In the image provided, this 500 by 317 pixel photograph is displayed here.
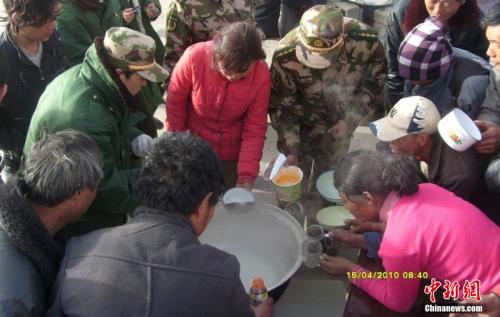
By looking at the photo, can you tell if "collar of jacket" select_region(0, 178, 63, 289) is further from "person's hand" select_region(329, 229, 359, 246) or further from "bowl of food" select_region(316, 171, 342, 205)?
"bowl of food" select_region(316, 171, 342, 205)

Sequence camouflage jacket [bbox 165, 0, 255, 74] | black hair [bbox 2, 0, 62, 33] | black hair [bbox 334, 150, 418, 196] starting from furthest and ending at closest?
camouflage jacket [bbox 165, 0, 255, 74] < black hair [bbox 2, 0, 62, 33] < black hair [bbox 334, 150, 418, 196]

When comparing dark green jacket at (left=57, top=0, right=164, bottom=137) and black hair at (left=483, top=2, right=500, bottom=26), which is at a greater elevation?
black hair at (left=483, top=2, right=500, bottom=26)

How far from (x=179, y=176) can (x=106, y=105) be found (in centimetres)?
81

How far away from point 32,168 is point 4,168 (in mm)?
1418

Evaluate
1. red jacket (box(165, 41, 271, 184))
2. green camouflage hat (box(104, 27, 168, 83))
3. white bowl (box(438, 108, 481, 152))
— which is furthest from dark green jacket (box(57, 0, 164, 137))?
white bowl (box(438, 108, 481, 152))

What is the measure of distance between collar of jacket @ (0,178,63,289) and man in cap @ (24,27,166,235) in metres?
0.60

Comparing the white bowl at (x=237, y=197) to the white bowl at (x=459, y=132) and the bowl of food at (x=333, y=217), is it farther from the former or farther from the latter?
the white bowl at (x=459, y=132)

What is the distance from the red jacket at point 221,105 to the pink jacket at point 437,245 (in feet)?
3.81

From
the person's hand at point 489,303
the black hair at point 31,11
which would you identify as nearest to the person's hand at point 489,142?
the person's hand at point 489,303

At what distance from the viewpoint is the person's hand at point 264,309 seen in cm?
200

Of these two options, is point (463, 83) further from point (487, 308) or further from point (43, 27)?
point (43, 27)

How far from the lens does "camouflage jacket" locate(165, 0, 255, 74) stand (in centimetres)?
358

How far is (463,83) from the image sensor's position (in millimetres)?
2857

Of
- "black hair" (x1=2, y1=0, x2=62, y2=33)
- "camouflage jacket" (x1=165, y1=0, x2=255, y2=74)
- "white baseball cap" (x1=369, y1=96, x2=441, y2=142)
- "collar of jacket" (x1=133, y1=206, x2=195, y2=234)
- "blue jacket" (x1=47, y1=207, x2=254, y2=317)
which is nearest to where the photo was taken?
"blue jacket" (x1=47, y1=207, x2=254, y2=317)
